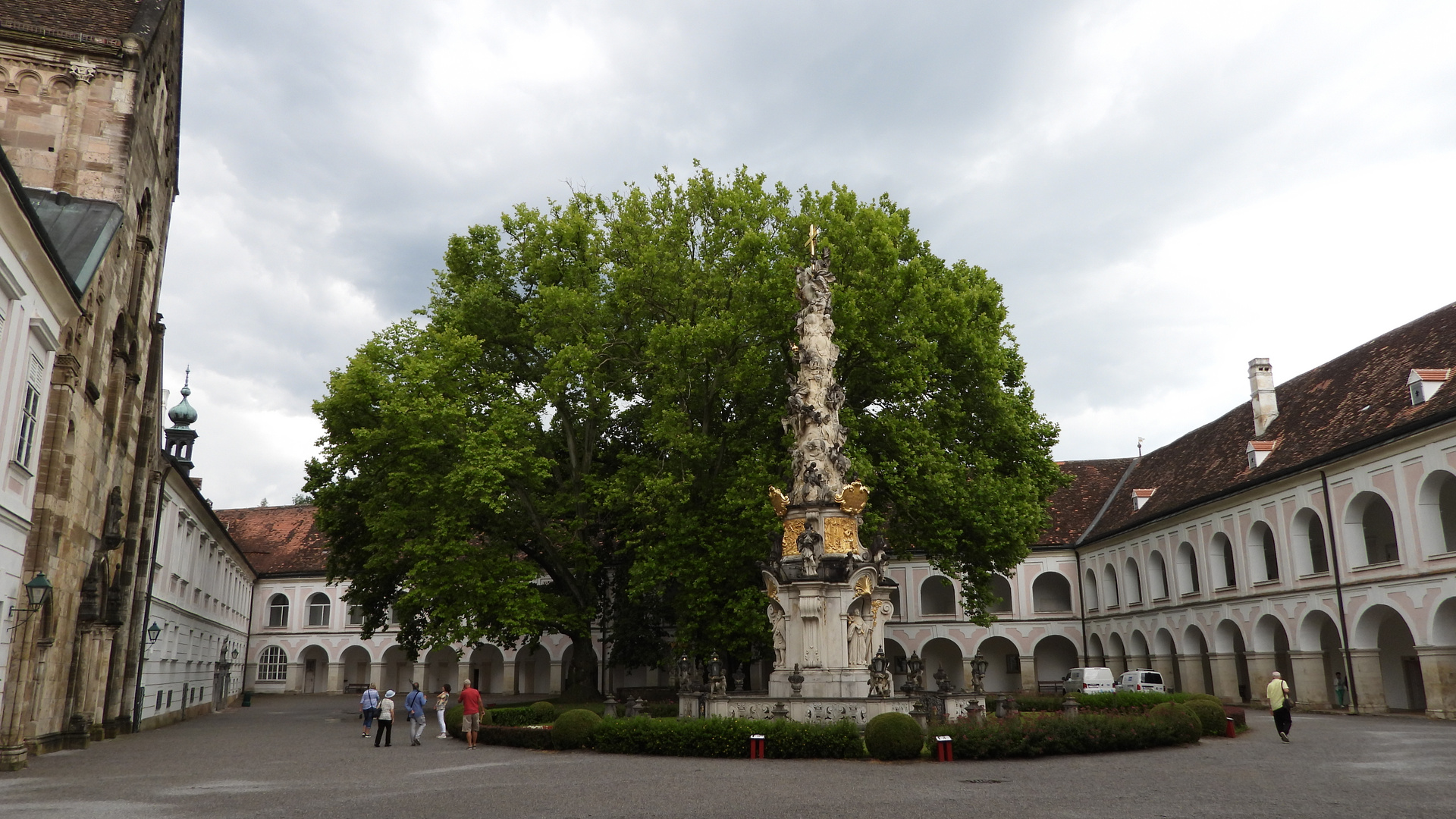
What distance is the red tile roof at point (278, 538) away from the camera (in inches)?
2576

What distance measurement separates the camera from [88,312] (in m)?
19.7

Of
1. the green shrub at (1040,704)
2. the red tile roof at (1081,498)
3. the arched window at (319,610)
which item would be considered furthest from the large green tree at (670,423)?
the arched window at (319,610)

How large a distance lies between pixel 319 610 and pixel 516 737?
48.4 m

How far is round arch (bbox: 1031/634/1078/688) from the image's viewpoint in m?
53.6

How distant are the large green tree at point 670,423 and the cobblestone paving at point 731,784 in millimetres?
8043

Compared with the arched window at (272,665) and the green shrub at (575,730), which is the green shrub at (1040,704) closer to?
the green shrub at (575,730)

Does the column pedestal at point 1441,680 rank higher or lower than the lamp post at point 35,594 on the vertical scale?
lower

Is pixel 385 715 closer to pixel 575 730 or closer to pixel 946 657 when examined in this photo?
pixel 575 730

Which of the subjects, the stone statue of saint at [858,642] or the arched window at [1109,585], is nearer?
the stone statue of saint at [858,642]

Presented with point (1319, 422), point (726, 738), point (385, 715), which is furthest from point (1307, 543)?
point (385, 715)

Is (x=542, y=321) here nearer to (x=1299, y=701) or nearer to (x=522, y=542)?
(x=522, y=542)

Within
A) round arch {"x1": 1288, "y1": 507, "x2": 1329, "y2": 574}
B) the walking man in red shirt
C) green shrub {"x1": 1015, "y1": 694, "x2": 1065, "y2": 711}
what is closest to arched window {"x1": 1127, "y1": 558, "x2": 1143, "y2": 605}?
round arch {"x1": 1288, "y1": 507, "x2": 1329, "y2": 574}

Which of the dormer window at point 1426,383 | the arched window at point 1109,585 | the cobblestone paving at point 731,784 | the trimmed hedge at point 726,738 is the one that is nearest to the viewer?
the cobblestone paving at point 731,784

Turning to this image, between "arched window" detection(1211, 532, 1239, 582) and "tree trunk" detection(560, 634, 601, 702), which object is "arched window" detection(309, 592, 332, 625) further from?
"arched window" detection(1211, 532, 1239, 582)
